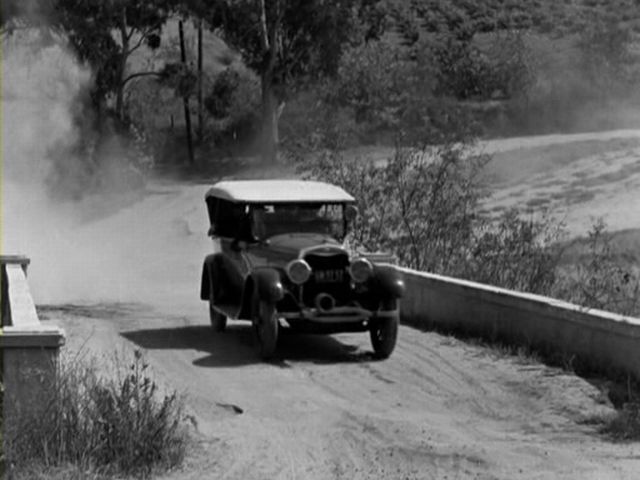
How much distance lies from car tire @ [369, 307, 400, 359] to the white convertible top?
182 centimetres

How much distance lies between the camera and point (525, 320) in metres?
16.9

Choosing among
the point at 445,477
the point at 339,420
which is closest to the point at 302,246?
the point at 339,420

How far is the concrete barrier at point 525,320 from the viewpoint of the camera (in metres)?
14.9

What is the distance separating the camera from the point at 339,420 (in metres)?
13.0

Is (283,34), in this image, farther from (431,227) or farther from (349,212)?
(349,212)

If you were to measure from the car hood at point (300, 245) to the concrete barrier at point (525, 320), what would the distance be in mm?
2139

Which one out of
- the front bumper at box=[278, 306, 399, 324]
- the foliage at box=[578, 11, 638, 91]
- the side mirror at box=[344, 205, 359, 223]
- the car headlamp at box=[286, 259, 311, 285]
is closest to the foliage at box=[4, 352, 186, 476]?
the car headlamp at box=[286, 259, 311, 285]

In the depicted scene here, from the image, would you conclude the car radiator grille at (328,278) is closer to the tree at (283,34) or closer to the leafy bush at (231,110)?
the tree at (283,34)

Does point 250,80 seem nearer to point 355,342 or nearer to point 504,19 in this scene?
point 504,19

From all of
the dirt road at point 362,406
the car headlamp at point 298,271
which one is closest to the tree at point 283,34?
the dirt road at point 362,406

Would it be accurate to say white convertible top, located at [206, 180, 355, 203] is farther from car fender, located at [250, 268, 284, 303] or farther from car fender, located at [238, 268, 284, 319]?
car fender, located at [250, 268, 284, 303]

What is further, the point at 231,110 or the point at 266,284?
the point at 231,110

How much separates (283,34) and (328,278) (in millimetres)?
36382

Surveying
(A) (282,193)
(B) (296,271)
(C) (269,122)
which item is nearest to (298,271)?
(B) (296,271)
